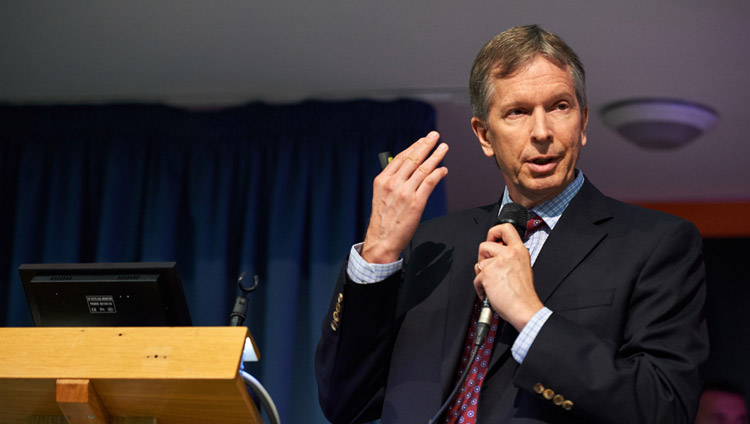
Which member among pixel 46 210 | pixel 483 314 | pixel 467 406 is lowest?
pixel 46 210

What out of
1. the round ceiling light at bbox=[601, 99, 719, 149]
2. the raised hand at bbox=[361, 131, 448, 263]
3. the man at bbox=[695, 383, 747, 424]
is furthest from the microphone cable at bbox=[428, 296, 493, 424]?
the man at bbox=[695, 383, 747, 424]

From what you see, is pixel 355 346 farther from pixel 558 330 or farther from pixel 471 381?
pixel 558 330

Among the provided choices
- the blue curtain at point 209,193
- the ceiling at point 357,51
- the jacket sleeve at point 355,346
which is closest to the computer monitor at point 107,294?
the jacket sleeve at point 355,346

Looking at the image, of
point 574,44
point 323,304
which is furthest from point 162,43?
point 574,44

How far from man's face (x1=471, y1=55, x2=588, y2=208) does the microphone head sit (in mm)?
114

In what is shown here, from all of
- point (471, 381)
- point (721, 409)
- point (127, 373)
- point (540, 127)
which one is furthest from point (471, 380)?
point (721, 409)

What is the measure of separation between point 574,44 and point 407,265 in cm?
173

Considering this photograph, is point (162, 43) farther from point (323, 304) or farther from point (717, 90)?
point (717, 90)

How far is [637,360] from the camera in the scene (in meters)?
1.32

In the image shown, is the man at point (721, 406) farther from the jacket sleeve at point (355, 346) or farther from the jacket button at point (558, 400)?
the jacket button at point (558, 400)

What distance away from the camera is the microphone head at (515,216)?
1455 mm

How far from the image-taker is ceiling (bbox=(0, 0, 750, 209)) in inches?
115

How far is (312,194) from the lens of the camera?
3635 mm

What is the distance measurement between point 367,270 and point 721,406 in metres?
3.36
